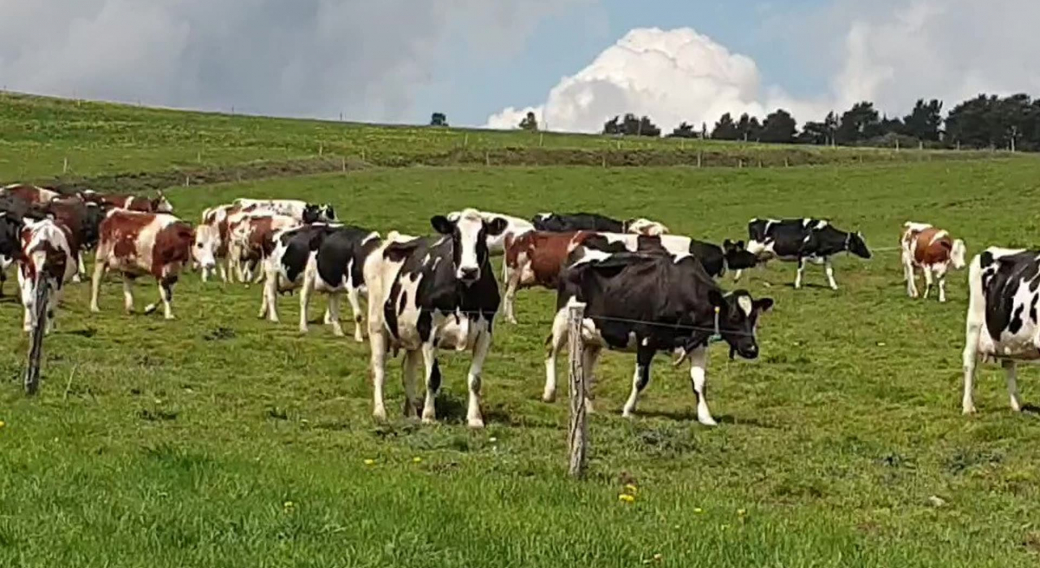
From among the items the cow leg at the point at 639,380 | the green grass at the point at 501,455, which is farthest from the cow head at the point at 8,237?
the cow leg at the point at 639,380

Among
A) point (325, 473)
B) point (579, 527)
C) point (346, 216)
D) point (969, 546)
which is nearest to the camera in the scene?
point (579, 527)

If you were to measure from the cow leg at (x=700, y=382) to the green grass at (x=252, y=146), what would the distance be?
46990 mm

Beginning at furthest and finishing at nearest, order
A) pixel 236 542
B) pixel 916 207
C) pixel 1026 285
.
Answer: pixel 916 207
pixel 1026 285
pixel 236 542

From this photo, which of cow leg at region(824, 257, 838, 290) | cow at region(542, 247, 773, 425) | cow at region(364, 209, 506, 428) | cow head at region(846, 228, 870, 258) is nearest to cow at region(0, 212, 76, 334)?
cow at region(364, 209, 506, 428)

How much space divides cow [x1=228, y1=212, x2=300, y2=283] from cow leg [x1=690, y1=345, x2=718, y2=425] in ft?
53.0

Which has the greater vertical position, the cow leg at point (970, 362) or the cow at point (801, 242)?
the cow at point (801, 242)

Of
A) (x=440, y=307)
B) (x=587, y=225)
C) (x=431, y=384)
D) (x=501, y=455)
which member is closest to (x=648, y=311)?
(x=440, y=307)

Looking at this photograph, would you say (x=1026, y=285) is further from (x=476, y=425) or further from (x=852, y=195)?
(x=852, y=195)

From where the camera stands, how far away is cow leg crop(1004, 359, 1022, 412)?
58.1ft

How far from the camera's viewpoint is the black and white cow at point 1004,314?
17.6 meters

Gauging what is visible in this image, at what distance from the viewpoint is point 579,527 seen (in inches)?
348

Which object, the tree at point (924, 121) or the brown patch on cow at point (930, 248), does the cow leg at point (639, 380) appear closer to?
the brown patch on cow at point (930, 248)

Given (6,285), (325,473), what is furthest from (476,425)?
(6,285)

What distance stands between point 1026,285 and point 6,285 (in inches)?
810
